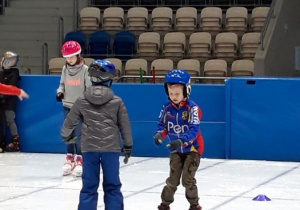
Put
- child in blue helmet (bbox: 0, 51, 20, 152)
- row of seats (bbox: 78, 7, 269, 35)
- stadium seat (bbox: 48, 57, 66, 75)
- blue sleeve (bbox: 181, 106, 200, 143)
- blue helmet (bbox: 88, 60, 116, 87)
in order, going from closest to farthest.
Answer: blue helmet (bbox: 88, 60, 116, 87) < blue sleeve (bbox: 181, 106, 200, 143) < child in blue helmet (bbox: 0, 51, 20, 152) < stadium seat (bbox: 48, 57, 66, 75) < row of seats (bbox: 78, 7, 269, 35)

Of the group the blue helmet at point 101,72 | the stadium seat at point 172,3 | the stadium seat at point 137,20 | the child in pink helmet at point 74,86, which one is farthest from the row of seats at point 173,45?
the blue helmet at point 101,72

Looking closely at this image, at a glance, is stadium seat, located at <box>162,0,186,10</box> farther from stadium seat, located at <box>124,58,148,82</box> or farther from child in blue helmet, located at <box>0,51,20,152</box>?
child in blue helmet, located at <box>0,51,20,152</box>

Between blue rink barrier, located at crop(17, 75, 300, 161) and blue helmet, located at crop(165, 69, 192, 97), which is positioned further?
blue rink barrier, located at crop(17, 75, 300, 161)

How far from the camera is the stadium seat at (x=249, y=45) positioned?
19.9 meters

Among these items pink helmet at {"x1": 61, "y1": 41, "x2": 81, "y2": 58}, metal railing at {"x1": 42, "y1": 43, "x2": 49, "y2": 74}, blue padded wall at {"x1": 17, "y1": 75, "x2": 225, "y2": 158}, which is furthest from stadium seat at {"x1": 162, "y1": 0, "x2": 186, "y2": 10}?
pink helmet at {"x1": 61, "y1": 41, "x2": 81, "y2": 58}

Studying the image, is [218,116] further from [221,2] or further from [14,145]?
[221,2]

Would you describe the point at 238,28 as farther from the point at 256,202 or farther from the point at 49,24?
the point at 256,202

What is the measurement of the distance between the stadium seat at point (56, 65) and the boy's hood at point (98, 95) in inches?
459

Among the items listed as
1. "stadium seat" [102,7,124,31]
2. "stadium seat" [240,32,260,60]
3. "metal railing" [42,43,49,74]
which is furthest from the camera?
"stadium seat" [102,7,124,31]

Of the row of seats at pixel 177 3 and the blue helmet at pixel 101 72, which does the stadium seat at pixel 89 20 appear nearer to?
the row of seats at pixel 177 3

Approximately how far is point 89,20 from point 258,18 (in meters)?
4.29

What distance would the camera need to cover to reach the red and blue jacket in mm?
8477

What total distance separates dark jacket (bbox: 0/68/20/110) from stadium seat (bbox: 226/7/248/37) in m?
7.09

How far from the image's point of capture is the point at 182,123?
8.55 metres
